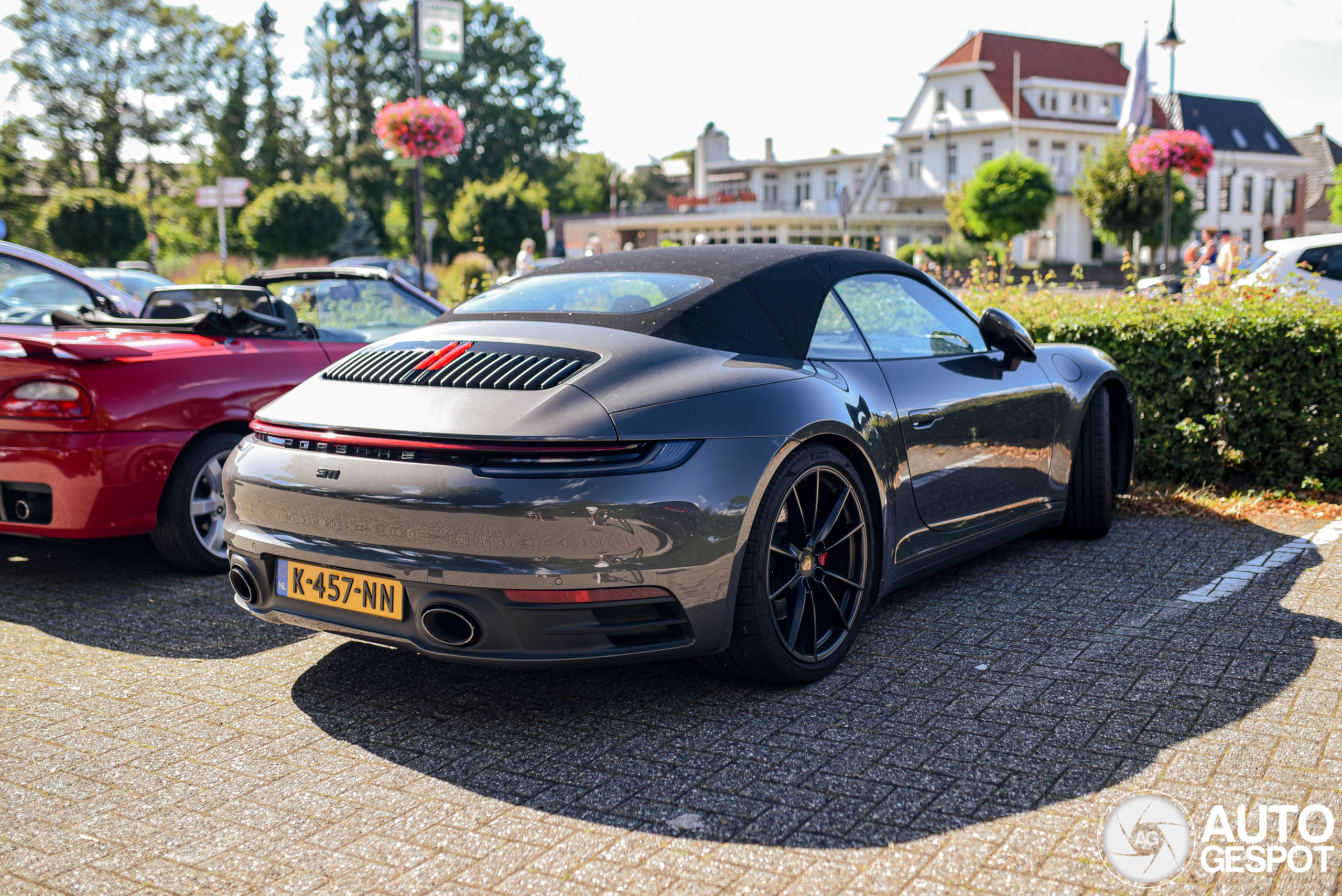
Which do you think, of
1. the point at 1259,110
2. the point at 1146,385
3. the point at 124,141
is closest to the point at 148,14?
the point at 124,141

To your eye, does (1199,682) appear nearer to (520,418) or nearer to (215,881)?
(520,418)

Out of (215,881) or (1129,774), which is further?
(1129,774)

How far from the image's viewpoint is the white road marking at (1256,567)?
14.9 feet

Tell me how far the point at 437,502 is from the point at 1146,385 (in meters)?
5.18

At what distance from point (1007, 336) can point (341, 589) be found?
9.47ft

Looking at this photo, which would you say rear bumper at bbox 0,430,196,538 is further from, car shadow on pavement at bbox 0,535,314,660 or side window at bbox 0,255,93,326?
side window at bbox 0,255,93,326

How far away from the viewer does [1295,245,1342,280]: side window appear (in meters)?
11.4

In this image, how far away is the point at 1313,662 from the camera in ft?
12.0

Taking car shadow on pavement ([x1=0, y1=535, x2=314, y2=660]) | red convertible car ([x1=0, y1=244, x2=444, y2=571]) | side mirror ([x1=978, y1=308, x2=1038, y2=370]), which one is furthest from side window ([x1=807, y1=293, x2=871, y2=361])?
red convertible car ([x1=0, y1=244, x2=444, y2=571])

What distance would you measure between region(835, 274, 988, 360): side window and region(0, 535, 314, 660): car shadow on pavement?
2.40 m

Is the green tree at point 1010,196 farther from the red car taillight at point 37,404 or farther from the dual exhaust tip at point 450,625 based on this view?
the dual exhaust tip at point 450,625

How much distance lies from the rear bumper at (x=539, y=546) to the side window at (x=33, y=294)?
4.03 metres

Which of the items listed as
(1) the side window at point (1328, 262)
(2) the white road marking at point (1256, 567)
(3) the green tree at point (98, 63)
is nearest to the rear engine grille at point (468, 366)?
(2) the white road marking at point (1256, 567)

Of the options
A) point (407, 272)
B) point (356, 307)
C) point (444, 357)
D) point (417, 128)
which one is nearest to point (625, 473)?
point (444, 357)
